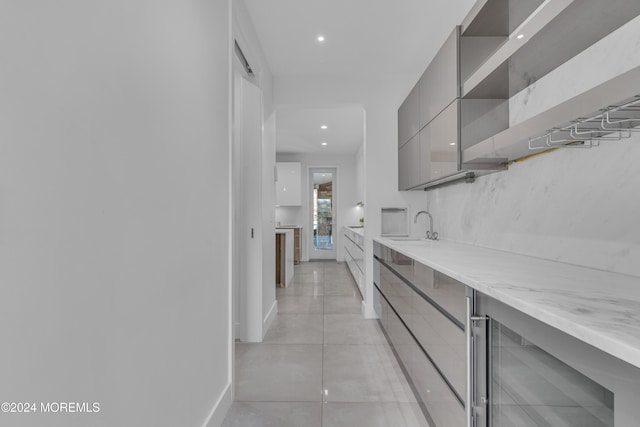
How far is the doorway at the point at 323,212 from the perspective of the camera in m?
8.15

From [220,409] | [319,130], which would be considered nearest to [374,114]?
[319,130]

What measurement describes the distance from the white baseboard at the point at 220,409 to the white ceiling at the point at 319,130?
2979 mm

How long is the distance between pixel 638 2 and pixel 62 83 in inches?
70.8

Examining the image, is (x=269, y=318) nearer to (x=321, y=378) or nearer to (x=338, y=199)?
(x=321, y=378)

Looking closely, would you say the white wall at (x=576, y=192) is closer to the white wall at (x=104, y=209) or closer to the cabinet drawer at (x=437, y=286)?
the cabinet drawer at (x=437, y=286)

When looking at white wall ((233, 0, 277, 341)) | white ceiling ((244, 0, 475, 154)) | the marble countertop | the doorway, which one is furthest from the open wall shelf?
A: the doorway

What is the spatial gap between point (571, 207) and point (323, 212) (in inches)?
270

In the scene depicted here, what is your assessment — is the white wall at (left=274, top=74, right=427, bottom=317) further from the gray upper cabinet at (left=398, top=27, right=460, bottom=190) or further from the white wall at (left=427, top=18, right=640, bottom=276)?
the white wall at (left=427, top=18, right=640, bottom=276)

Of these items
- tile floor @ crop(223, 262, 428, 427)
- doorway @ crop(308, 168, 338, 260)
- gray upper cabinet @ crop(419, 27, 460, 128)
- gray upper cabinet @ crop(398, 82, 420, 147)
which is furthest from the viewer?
doorway @ crop(308, 168, 338, 260)

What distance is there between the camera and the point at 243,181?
301cm

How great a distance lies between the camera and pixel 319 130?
585 centimetres

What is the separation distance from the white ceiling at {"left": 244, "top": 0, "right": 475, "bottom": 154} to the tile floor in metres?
2.55

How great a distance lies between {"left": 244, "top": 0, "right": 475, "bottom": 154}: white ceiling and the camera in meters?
2.44

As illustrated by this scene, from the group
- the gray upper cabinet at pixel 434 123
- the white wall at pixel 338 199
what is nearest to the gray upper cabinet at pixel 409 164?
the gray upper cabinet at pixel 434 123
